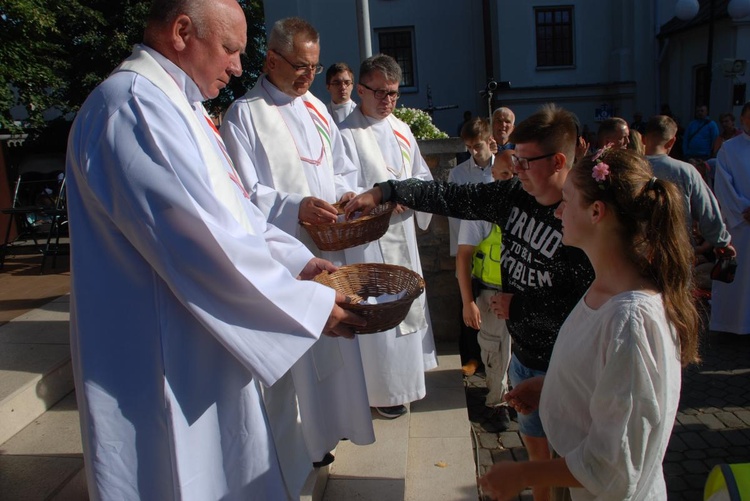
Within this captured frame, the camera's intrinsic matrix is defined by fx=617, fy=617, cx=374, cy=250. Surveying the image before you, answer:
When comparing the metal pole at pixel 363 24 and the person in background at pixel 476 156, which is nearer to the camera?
the person in background at pixel 476 156

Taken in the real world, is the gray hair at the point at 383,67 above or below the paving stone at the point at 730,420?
above

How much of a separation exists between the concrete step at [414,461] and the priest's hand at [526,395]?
1.11 metres

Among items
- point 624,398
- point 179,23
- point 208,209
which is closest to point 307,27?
point 179,23

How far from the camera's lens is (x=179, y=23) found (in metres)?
1.96

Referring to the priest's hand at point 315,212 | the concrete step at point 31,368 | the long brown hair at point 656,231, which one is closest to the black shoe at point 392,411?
the priest's hand at point 315,212

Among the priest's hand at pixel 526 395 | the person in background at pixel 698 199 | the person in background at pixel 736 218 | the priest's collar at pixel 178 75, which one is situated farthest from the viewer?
the person in background at pixel 736 218

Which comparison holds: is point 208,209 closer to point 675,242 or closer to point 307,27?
point 675,242

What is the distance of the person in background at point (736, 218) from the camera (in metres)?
5.34

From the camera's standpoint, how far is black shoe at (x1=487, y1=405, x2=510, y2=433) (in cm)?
392

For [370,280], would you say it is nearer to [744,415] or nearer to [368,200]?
[368,200]

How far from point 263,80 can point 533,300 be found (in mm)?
1886

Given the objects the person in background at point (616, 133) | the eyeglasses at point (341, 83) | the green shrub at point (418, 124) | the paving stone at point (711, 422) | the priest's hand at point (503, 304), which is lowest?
the paving stone at point (711, 422)

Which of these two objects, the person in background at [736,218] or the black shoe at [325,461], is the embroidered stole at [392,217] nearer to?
the black shoe at [325,461]

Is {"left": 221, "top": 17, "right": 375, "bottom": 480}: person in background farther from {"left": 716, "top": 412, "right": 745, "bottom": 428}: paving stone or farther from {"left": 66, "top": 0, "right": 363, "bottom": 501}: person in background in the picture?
{"left": 716, "top": 412, "right": 745, "bottom": 428}: paving stone
